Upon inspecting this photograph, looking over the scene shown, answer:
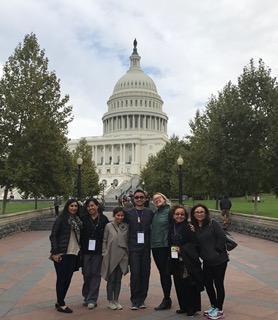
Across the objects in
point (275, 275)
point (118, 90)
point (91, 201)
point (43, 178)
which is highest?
point (118, 90)

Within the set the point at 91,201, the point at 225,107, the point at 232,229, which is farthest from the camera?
the point at 225,107

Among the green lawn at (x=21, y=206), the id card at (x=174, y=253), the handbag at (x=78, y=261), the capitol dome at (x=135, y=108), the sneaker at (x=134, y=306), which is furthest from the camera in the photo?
the capitol dome at (x=135, y=108)

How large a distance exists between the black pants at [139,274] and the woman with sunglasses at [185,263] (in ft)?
1.68

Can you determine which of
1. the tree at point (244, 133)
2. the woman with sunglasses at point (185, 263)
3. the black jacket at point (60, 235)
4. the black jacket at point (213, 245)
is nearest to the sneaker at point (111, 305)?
the woman with sunglasses at point (185, 263)

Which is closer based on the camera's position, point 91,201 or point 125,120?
point 91,201

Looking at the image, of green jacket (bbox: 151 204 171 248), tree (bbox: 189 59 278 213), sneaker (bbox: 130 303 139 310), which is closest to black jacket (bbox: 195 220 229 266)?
green jacket (bbox: 151 204 171 248)

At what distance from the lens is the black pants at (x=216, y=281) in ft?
19.4

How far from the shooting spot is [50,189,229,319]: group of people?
6.12 metres

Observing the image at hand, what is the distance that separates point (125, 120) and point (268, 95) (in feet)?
384

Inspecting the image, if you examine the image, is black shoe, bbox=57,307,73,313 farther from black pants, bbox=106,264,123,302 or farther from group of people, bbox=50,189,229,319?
black pants, bbox=106,264,123,302

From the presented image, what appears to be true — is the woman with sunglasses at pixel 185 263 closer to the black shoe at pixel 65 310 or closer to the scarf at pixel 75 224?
the scarf at pixel 75 224

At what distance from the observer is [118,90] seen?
143 metres

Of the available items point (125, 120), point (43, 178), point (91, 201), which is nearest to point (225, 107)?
point (43, 178)

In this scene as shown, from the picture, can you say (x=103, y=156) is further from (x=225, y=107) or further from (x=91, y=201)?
(x=91, y=201)
